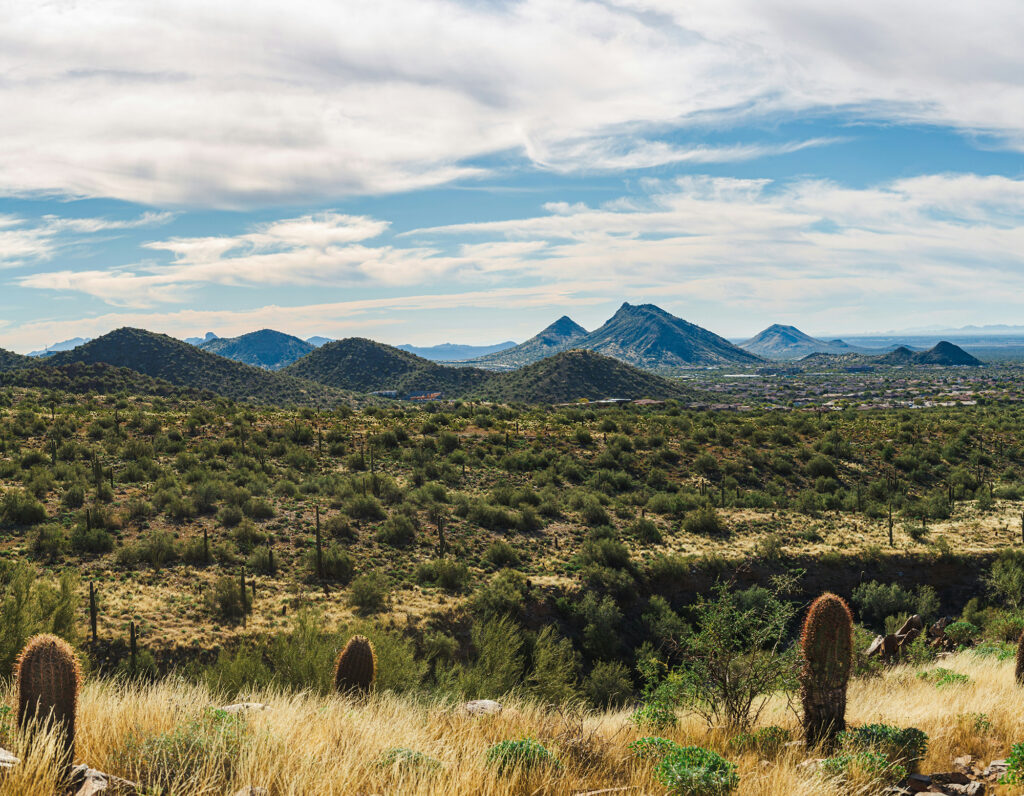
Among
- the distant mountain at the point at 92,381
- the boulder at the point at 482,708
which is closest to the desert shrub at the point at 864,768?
the boulder at the point at 482,708

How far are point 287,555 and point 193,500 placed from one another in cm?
702

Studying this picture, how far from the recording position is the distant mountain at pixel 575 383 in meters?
121

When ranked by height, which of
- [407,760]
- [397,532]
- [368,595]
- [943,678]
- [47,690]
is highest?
[47,690]

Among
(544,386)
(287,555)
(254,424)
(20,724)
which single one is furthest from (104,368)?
(20,724)

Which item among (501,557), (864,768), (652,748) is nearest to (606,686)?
(501,557)

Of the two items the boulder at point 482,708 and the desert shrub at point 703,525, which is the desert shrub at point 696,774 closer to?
the boulder at point 482,708

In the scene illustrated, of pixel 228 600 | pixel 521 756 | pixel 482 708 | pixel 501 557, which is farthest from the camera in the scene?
pixel 501 557

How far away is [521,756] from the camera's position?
6.02 m

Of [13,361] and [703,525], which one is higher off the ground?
[13,361]

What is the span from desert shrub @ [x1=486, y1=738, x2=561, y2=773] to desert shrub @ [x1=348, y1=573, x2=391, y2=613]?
16188 millimetres

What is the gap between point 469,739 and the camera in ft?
22.8

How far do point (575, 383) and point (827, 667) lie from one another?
387 ft

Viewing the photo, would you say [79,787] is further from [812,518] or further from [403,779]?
[812,518]

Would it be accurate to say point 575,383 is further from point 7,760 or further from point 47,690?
point 7,760
